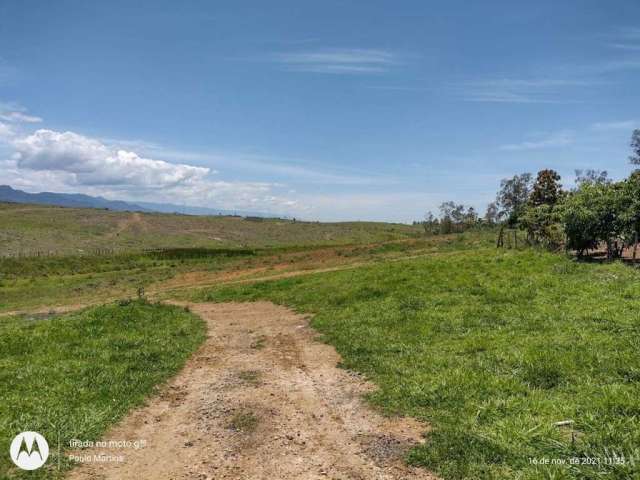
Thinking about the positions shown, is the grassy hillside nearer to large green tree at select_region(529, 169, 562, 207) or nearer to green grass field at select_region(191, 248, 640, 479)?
large green tree at select_region(529, 169, 562, 207)

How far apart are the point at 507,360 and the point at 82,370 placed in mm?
10494

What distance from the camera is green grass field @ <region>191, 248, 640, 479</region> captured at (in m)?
6.29

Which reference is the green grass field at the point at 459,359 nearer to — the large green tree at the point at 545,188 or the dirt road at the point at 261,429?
the dirt road at the point at 261,429

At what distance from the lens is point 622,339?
405 inches

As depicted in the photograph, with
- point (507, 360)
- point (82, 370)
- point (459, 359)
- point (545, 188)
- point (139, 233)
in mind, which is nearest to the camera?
point (507, 360)

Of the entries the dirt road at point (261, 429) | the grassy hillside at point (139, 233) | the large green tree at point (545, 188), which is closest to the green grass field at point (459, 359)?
the dirt road at point (261, 429)

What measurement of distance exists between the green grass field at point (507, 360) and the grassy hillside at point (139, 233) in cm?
7712

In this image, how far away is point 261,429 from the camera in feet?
26.4

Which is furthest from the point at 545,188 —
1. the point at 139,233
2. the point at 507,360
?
the point at 139,233

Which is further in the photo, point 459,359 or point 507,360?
point 459,359

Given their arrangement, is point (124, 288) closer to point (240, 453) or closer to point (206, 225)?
point (240, 453)

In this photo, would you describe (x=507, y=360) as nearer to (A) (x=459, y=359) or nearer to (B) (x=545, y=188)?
(A) (x=459, y=359)

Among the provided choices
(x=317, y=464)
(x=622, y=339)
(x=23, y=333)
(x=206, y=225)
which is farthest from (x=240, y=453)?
(x=206, y=225)

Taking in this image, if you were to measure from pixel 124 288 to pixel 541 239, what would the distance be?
118ft
